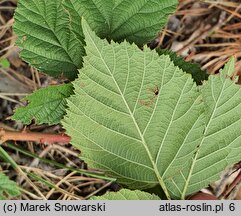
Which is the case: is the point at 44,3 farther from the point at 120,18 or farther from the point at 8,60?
the point at 8,60

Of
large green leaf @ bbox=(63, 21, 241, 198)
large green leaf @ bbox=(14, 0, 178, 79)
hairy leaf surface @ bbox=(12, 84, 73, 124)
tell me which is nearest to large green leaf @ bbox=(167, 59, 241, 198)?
large green leaf @ bbox=(63, 21, 241, 198)

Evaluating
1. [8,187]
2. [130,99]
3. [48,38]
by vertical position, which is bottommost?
[8,187]

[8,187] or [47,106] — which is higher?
[47,106]

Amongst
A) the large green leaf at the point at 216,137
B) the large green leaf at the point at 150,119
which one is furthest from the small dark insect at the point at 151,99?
the large green leaf at the point at 216,137

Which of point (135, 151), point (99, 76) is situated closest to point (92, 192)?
point (135, 151)

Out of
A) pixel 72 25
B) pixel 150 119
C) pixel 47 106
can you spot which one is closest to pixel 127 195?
pixel 150 119

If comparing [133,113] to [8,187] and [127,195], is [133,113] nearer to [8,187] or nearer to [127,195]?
[127,195]
